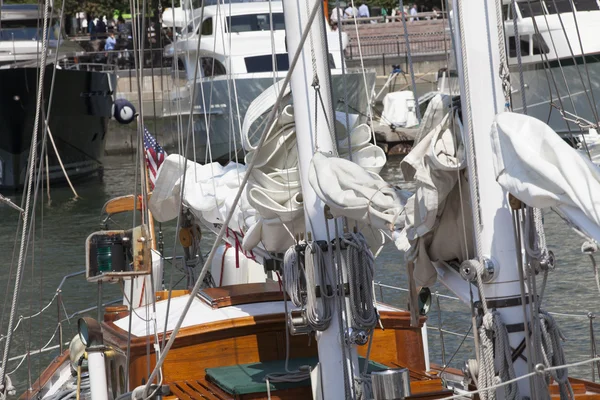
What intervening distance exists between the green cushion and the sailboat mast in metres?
1.96

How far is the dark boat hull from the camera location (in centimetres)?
2719

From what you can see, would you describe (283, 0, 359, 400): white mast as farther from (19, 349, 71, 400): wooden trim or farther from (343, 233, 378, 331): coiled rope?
(19, 349, 71, 400): wooden trim

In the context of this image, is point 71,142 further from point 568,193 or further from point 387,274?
point 568,193

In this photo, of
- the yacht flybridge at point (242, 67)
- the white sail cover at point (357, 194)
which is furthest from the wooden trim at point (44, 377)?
the yacht flybridge at point (242, 67)

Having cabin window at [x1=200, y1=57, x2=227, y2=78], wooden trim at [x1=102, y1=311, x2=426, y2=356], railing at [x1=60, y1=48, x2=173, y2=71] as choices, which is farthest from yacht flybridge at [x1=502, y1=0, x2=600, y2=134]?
wooden trim at [x1=102, y1=311, x2=426, y2=356]

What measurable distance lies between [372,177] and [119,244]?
1.82m

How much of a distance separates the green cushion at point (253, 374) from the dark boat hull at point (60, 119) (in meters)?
20.6

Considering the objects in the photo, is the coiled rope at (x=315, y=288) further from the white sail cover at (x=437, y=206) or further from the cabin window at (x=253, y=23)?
the cabin window at (x=253, y=23)

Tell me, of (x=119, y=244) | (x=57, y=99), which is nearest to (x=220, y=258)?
(x=119, y=244)

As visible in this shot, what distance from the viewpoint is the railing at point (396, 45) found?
3559 cm

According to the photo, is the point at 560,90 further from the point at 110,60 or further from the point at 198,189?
the point at 198,189

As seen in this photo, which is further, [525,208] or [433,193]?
[433,193]

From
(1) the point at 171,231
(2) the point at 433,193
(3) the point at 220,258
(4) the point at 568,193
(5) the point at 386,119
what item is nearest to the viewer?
(4) the point at 568,193

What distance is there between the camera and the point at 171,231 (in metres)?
19.8
